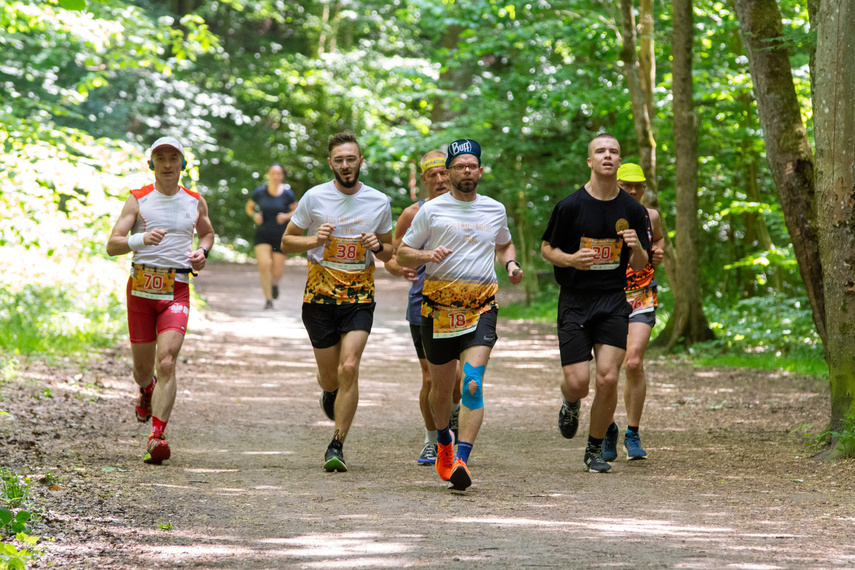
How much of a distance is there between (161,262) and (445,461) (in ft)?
8.48

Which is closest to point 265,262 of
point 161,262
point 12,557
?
point 161,262

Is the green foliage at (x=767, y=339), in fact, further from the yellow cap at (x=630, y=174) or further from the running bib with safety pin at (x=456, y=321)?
the running bib with safety pin at (x=456, y=321)

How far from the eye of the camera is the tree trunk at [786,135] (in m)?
8.09

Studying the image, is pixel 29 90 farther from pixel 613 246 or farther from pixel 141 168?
pixel 613 246

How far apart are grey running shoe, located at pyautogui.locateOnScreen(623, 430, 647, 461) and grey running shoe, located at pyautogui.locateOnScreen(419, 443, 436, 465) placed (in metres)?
1.46

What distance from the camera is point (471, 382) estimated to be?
6.27m

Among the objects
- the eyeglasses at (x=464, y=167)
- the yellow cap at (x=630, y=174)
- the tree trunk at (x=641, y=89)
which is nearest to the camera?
the eyeglasses at (x=464, y=167)

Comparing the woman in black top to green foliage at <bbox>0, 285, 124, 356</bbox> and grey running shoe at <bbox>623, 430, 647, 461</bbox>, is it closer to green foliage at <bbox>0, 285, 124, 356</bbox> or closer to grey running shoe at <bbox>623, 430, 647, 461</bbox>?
green foliage at <bbox>0, 285, 124, 356</bbox>

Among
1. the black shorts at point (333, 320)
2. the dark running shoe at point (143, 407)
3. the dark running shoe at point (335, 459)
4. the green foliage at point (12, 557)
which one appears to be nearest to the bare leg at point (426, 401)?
the black shorts at point (333, 320)

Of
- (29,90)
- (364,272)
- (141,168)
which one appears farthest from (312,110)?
(364,272)

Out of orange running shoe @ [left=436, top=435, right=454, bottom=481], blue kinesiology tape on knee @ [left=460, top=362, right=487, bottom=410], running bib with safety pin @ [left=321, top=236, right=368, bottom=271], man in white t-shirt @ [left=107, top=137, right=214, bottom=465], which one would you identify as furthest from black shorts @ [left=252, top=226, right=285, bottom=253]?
blue kinesiology tape on knee @ [left=460, top=362, right=487, bottom=410]

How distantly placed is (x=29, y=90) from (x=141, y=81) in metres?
7.03

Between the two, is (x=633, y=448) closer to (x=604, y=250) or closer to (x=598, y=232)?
(x=604, y=250)

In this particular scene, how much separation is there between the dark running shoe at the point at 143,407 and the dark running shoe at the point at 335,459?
1740 mm
